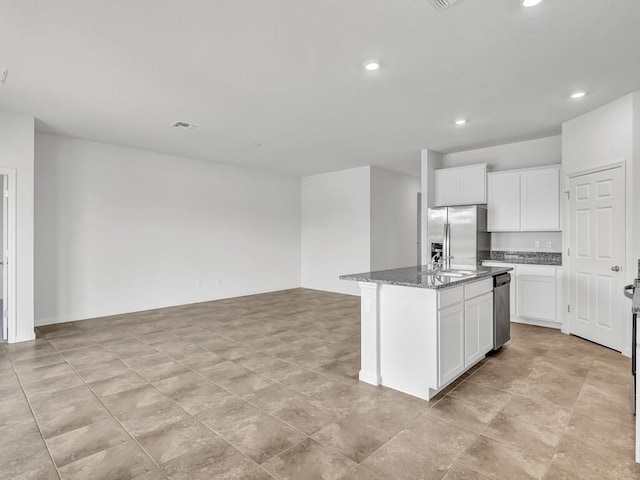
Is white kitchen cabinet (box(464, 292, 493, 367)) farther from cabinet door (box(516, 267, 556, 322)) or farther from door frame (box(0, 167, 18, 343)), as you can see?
door frame (box(0, 167, 18, 343))

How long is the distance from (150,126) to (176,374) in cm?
343

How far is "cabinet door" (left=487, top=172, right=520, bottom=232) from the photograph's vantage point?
541 cm

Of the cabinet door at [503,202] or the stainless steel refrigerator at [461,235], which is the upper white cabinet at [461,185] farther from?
the stainless steel refrigerator at [461,235]

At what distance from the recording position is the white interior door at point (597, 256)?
392 cm

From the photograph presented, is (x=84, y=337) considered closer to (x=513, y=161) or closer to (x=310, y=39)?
(x=310, y=39)

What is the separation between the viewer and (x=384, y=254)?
26.1 ft

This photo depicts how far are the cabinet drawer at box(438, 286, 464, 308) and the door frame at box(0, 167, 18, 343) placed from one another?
511cm

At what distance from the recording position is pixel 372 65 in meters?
3.09

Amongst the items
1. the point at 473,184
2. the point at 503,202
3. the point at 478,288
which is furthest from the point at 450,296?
the point at 473,184

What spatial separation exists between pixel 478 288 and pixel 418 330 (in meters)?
0.99

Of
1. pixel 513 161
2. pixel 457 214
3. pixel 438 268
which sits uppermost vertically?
pixel 513 161

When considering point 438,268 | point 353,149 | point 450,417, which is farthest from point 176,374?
point 353,149

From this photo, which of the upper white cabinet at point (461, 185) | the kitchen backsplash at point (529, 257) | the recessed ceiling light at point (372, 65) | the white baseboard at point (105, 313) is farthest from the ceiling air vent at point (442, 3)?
the white baseboard at point (105, 313)

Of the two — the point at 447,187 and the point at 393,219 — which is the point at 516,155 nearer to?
the point at 447,187
